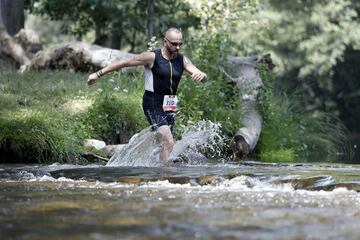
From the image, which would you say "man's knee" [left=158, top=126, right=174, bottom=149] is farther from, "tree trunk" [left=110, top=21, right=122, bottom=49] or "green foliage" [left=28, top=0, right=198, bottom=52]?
"tree trunk" [left=110, top=21, right=122, bottom=49]

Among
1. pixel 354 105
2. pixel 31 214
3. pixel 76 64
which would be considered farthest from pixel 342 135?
pixel 354 105

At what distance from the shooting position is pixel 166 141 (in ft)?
33.0

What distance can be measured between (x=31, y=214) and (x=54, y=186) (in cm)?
209

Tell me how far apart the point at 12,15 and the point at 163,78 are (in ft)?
38.8

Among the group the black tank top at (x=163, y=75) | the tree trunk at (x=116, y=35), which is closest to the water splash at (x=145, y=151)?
the black tank top at (x=163, y=75)

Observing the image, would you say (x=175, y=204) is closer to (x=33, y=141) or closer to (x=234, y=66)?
(x=33, y=141)

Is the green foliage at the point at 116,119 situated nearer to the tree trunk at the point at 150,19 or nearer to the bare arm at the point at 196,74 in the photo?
the bare arm at the point at 196,74

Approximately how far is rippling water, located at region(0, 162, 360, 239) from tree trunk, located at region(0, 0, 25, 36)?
11.8m

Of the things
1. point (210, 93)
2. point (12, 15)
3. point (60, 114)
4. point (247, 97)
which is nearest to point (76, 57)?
point (12, 15)

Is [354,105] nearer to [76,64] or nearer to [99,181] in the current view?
[76,64]

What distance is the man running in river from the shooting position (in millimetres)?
9984

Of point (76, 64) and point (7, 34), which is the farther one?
point (7, 34)

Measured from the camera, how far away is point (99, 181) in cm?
850

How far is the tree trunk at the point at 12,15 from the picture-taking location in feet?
66.7
